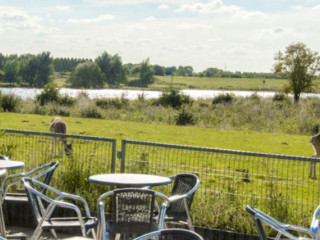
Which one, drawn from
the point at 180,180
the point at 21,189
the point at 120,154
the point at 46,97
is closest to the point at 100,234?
the point at 180,180

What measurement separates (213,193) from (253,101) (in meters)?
35.7

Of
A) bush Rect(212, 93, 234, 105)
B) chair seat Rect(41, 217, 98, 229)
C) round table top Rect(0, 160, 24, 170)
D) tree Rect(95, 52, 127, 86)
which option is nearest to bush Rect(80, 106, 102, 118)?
bush Rect(212, 93, 234, 105)

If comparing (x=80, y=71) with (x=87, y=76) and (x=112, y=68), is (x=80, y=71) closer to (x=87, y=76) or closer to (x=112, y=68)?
(x=87, y=76)

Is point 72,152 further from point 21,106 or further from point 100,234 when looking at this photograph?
point 21,106

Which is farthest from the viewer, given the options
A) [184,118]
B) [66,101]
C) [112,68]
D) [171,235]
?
[112,68]

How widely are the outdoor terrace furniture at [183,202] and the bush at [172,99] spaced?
35.7 m

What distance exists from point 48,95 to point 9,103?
4.45 metres

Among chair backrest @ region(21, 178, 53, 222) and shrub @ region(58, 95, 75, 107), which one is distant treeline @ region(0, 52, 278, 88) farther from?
chair backrest @ region(21, 178, 53, 222)

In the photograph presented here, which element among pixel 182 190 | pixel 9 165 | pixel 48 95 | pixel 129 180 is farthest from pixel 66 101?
pixel 129 180

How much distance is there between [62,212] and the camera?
8.09 m

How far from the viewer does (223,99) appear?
45656 millimetres

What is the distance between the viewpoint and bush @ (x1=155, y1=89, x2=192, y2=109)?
4216 centimetres

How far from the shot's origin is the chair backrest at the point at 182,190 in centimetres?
607

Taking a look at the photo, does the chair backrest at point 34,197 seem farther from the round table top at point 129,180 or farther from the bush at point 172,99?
the bush at point 172,99
